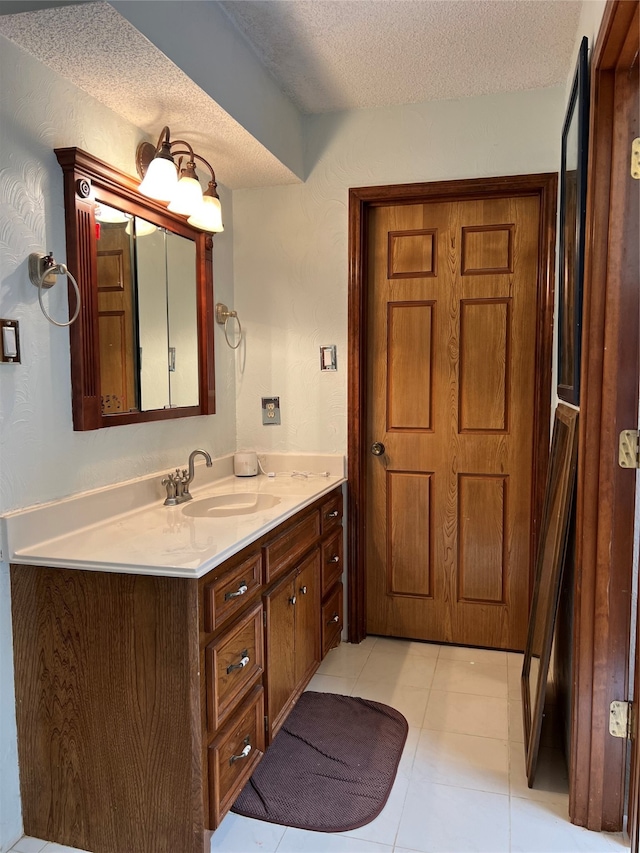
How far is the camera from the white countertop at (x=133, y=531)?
1537 millimetres

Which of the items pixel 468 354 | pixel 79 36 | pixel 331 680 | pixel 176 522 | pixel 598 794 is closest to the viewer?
pixel 79 36

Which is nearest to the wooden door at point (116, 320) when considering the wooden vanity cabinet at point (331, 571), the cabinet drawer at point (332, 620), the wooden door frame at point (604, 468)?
the wooden vanity cabinet at point (331, 571)

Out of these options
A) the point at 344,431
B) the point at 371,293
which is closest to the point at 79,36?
the point at 371,293

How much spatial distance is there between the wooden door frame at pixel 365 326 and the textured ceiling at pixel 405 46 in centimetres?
38

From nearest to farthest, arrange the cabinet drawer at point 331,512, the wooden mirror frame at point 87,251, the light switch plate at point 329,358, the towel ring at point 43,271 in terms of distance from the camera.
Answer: the towel ring at point 43,271 < the wooden mirror frame at point 87,251 < the cabinet drawer at point 331,512 < the light switch plate at point 329,358

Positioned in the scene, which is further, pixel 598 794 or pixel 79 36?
pixel 598 794

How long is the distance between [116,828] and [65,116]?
6.53ft

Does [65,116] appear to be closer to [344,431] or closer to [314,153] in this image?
[314,153]

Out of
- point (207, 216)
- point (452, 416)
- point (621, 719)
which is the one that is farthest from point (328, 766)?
A: point (207, 216)

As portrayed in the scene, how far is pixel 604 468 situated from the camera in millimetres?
1608

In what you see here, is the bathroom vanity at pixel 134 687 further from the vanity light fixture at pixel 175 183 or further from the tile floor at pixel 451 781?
the vanity light fixture at pixel 175 183

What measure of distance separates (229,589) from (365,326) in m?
1.58

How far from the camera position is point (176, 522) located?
194 centimetres

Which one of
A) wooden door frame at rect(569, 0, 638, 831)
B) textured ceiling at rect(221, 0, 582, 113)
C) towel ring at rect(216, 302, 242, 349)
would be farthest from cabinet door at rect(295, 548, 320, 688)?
textured ceiling at rect(221, 0, 582, 113)
